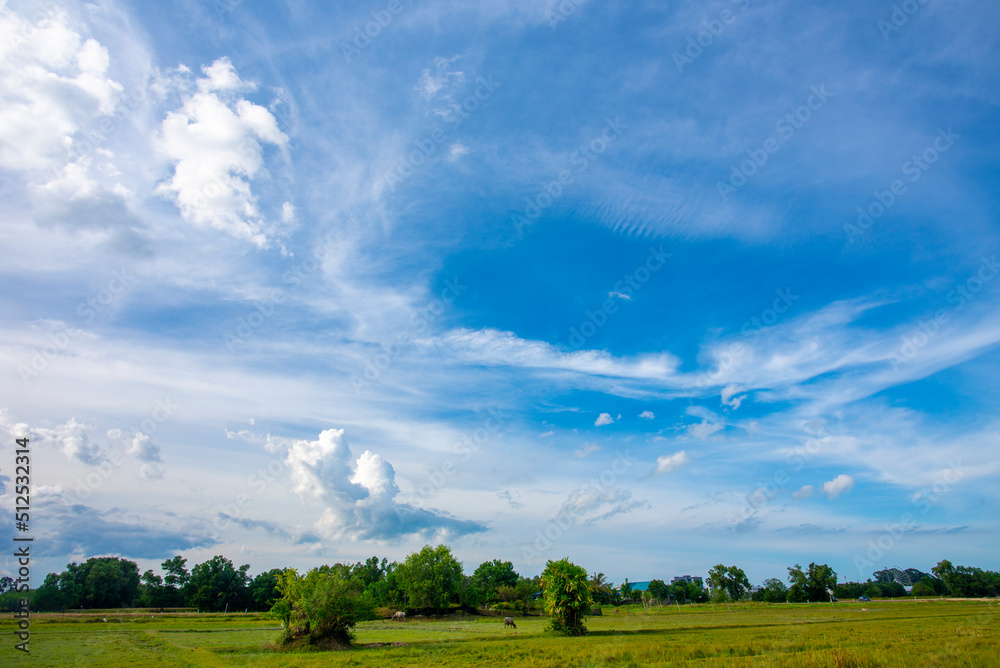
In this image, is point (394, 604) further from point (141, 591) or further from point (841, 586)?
point (841, 586)

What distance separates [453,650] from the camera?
3519 cm

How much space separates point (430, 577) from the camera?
91.0 metres

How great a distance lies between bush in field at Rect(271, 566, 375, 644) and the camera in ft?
129

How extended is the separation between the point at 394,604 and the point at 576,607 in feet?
203

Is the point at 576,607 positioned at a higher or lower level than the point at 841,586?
higher

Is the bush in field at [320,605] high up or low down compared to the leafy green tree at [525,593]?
up

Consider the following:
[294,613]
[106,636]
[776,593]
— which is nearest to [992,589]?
[776,593]

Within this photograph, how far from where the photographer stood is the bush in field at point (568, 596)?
4716 centimetres

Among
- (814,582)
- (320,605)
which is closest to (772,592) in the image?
(814,582)

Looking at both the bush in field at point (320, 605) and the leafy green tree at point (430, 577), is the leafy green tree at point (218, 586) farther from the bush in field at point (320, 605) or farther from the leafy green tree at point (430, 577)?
the bush in field at point (320, 605)

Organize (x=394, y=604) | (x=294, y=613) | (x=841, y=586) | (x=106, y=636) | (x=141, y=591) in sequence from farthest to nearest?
1. (x=841, y=586)
2. (x=141, y=591)
3. (x=394, y=604)
4. (x=106, y=636)
5. (x=294, y=613)

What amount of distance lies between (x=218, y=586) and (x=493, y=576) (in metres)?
61.7

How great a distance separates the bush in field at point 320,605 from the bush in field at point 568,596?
1781 cm

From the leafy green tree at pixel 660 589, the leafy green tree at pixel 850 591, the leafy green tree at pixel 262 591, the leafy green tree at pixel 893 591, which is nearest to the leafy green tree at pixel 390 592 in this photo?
the leafy green tree at pixel 262 591
